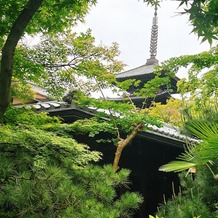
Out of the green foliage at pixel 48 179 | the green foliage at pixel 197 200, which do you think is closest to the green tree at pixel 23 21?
the green foliage at pixel 48 179

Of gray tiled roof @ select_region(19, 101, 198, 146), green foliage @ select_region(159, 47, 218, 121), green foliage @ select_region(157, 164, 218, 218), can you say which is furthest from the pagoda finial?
green foliage @ select_region(157, 164, 218, 218)

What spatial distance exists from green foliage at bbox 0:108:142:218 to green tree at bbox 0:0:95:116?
93 centimetres

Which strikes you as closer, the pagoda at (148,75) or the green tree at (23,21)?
the green tree at (23,21)

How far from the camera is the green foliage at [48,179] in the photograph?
9.77 feet

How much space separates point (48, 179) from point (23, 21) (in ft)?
5.01

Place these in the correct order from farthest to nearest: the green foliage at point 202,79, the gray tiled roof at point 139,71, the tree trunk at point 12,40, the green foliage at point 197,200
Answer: the gray tiled roof at point 139,71 → the green foliage at point 202,79 → the green foliage at point 197,200 → the tree trunk at point 12,40

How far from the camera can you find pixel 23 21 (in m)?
2.27

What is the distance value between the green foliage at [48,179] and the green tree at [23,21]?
0.93 m

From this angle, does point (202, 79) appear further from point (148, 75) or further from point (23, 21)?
point (148, 75)

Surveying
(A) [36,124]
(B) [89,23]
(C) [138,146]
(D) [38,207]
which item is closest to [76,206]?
(D) [38,207]

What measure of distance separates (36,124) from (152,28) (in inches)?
769

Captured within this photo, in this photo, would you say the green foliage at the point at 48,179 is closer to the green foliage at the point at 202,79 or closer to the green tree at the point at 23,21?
the green tree at the point at 23,21

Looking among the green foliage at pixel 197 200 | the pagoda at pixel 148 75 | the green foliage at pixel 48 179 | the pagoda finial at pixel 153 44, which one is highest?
the pagoda finial at pixel 153 44

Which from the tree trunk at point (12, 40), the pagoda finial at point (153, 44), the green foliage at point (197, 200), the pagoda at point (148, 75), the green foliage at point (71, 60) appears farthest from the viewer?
the pagoda finial at point (153, 44)
